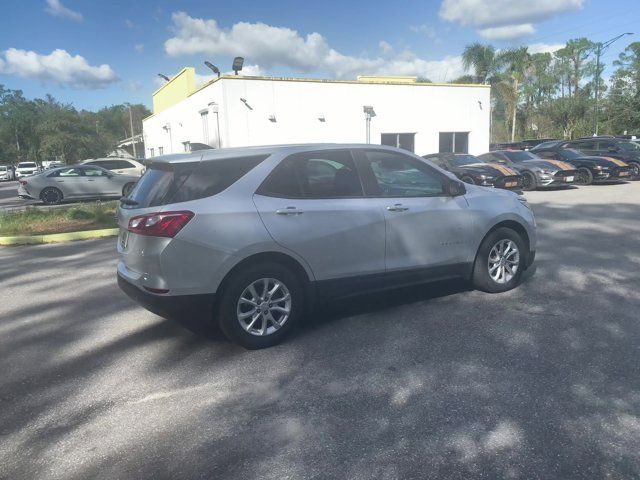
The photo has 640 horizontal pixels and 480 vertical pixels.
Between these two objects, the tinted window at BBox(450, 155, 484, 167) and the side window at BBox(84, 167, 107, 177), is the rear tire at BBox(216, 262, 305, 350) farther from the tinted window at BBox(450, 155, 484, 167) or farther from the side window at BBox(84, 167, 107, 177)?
the side window at BBox(84, 167, 107, 177)

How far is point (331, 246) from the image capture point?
4.57 m

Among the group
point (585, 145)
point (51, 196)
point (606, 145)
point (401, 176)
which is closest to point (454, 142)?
point (585, 145)

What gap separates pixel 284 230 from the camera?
4.34 metres

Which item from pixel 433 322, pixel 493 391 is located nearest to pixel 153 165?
pixel 433 322

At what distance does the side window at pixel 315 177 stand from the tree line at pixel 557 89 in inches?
1661

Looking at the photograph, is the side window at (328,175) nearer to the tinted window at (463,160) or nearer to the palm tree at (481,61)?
the tinted window at (463,160)

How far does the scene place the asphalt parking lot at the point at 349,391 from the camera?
287 centimetres

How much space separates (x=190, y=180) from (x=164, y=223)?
44 cm

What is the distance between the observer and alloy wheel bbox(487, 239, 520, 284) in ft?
18.5

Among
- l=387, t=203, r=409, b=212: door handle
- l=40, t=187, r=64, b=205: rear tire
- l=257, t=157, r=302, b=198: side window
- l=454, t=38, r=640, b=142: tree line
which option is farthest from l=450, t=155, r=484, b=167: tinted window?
l=454, t=38, r=640, b=142: tree line

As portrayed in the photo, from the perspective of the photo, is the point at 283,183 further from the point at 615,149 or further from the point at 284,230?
the point at 615,149

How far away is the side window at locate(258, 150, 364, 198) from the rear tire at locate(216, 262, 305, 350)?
670mm

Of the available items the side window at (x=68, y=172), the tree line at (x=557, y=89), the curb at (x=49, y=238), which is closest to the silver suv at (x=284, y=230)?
the curb at (x=49, y=238)

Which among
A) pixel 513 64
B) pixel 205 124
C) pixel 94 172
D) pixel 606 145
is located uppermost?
pixel 513 64
